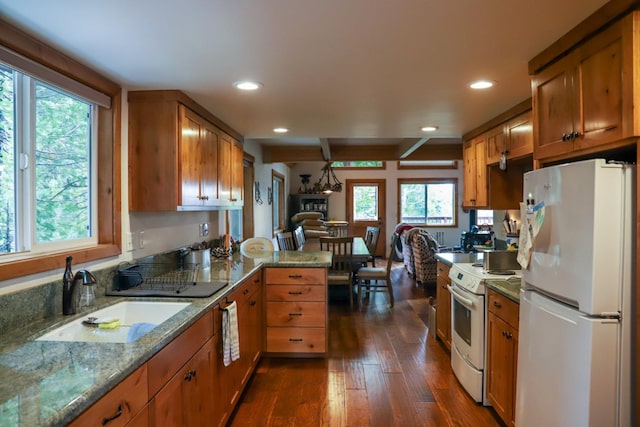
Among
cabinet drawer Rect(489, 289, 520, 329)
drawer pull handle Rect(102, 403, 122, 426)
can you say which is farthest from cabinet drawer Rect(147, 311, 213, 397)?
cabinet drawer Rect(489, 289, 520, 329)

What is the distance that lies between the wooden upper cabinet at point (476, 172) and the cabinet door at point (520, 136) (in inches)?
18.3

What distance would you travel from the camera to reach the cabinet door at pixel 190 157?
2438mm

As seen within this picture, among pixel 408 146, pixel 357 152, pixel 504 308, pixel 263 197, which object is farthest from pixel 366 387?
pixel 357 152

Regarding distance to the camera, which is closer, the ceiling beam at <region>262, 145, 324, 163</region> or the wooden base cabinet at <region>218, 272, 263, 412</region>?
the wooden base cabinet at <region>218, 272, 263, 412</region>

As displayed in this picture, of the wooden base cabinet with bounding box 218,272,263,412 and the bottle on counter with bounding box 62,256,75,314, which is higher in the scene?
the bottle on counter with bounding box 62,256,75,314

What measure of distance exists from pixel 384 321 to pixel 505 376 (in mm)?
2143

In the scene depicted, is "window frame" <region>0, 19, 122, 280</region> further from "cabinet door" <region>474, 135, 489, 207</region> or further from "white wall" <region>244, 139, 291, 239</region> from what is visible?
"cabinet door" <region>474, 135, 489, 207</region>

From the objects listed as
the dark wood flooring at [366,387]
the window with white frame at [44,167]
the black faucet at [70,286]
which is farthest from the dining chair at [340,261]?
the black faucet at [70,286]

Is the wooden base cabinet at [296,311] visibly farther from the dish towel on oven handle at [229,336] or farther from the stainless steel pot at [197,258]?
the dish towel on oven handle at [229,336]

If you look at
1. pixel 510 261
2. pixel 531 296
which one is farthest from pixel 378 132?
pixel 531 296

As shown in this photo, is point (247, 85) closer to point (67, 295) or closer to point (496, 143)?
point (67, 295)

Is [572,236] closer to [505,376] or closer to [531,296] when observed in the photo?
[531,296]

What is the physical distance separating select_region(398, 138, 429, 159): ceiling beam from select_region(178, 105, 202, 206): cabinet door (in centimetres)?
277

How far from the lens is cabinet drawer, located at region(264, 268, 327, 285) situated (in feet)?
10.3
